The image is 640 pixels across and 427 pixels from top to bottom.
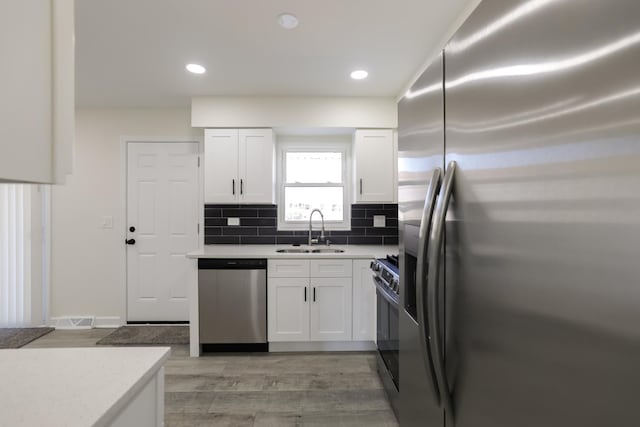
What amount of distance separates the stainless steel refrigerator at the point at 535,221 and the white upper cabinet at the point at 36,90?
2.35ft

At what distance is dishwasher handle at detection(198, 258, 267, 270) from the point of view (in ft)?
9.61

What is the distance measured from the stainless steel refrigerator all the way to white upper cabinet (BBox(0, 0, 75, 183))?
0.72 metres

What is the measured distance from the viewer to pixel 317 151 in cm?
377

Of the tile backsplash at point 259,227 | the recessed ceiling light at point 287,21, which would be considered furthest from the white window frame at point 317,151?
the recessed ceiling light at point 287,21

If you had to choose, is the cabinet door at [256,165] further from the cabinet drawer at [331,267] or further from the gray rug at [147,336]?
the gray rug at [147,336]

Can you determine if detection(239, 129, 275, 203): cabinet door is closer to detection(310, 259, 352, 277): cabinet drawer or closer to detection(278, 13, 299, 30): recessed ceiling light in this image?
detection(310, 259, 352, 277): cabinet drawer

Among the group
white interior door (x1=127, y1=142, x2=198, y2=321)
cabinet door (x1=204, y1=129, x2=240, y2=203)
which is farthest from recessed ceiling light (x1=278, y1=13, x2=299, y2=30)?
white interior door (x1=127, y1=142, x2=198, y2=321)

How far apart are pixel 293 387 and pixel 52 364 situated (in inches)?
74.8

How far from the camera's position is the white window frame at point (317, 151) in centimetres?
372

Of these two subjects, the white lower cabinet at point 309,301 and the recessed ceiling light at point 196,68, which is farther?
the white lower cabinet at point 309,301

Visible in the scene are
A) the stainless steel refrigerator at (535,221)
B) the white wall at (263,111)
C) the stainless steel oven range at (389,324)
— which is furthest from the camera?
the white wall at (263,111)

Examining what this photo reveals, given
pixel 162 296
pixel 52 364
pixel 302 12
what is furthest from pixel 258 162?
pixel 52 364

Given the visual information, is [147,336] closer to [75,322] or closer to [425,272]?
[75,322]

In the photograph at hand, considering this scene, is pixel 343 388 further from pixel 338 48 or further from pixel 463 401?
pixel 338 48
